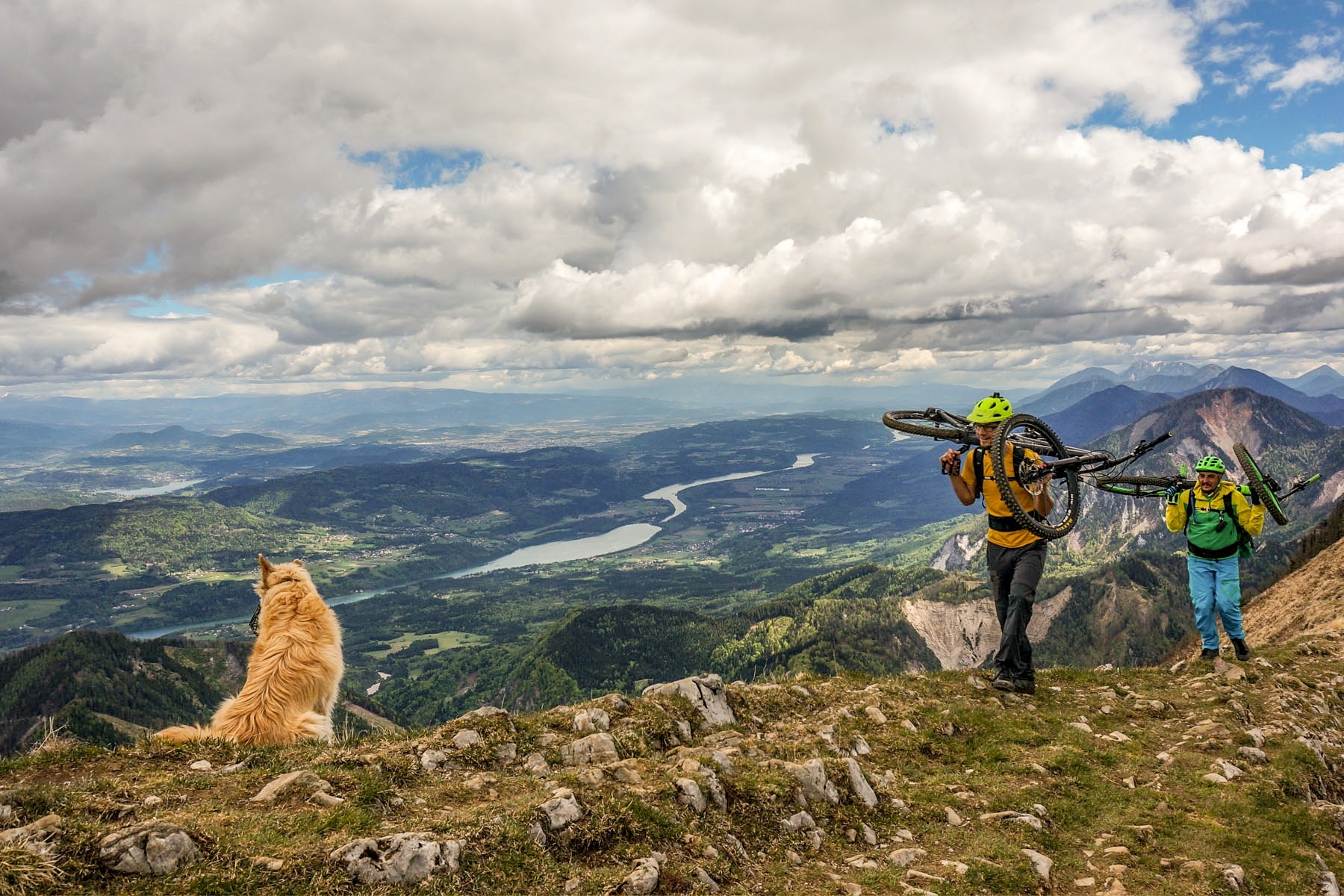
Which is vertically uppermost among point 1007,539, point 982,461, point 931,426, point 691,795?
point 931,426

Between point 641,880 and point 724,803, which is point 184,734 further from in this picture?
point 724,803

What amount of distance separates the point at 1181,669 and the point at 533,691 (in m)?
183

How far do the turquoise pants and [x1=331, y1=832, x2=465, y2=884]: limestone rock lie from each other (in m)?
19.5

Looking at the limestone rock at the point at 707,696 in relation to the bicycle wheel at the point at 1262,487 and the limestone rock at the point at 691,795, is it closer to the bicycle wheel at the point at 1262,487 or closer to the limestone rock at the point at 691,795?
the limestone rock at the point at 691,795

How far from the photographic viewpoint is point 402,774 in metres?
8.40

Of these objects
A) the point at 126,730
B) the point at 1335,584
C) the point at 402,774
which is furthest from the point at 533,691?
the point at 402,774

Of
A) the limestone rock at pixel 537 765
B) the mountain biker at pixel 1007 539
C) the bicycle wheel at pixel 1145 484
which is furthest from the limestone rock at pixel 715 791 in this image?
the bicycle wheel at pixel 1145 484

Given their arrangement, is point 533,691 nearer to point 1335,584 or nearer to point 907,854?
point 1335,584

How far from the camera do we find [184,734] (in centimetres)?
948

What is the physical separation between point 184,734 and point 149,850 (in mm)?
4958

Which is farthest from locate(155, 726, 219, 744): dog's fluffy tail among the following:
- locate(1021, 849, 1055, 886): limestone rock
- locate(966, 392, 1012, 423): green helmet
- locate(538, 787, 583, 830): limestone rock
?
locate(966, 392, 1012, 423): green helmet

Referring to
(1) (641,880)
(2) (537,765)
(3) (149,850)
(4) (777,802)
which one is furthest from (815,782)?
(3) (149,850)

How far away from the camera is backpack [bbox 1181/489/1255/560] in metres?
17.0

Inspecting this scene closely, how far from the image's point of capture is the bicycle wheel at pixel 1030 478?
13539 millimetres
